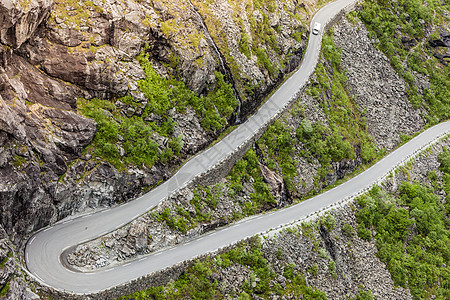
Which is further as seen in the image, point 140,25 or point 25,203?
point 140,25

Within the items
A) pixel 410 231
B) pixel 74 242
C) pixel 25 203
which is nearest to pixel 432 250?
pixel 410 231

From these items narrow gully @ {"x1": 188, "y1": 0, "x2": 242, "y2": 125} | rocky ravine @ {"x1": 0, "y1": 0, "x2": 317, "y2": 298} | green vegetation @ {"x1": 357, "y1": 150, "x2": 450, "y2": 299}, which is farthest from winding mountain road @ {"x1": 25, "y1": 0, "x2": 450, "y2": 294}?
green vegetation @ {"x1": 357, "y1": 150, "x2": 450, "y2": 299}

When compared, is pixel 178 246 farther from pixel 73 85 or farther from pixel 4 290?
pixel 73 85

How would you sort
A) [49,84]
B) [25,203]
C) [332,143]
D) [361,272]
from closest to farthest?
[25,203] → [49,84] → [361,272] → [332,143]

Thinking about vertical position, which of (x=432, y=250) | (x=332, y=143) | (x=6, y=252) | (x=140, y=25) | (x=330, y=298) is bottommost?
(x=432, y=250)

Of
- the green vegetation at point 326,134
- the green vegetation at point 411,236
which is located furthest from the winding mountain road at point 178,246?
the green vegetation at point 411,236

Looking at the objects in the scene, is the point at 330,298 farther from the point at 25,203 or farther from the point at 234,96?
the point at 25,203

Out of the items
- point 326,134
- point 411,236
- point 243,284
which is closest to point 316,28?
point 326,134
